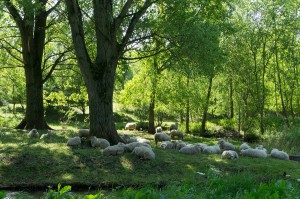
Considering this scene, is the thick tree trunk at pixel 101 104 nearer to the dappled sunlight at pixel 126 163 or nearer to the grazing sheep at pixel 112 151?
the grazing sheep at pixel 112 151

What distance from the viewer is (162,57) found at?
1827 centimetres

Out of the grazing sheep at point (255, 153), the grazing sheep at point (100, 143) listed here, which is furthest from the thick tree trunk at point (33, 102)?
the grazing sheep at point (255, 153)

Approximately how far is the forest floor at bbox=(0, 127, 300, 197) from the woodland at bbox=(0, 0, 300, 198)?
268 cm

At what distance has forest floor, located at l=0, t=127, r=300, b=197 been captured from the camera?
416 inches

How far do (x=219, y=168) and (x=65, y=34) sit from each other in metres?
14.5

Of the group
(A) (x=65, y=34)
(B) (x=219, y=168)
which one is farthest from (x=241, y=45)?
(B) (x=219, y=168)

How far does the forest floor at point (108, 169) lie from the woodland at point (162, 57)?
268 centimetres

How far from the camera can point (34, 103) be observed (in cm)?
2247

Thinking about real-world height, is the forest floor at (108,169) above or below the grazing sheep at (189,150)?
below

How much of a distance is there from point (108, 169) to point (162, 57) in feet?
26.3

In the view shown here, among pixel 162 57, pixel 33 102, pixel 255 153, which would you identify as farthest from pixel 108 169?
pixel 33 102

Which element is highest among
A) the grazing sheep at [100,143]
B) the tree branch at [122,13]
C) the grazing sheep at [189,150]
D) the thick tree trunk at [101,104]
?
the tree branch at [122,13]

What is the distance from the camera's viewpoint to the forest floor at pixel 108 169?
10.6 m

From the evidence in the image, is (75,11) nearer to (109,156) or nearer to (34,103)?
(109,156)
